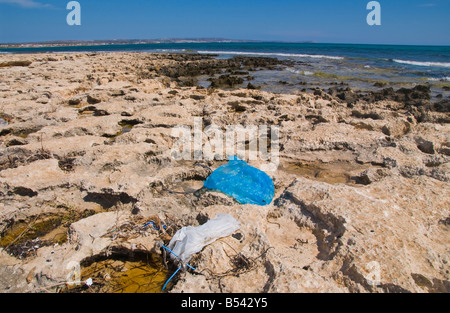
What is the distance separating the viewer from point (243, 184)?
3.38 meters

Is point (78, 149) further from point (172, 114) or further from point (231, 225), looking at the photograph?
point (231, 225)

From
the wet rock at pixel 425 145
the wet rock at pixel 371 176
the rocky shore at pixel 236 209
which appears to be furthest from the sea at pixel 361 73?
the wet rock at pixel 371 176

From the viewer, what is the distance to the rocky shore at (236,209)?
2.06 metres

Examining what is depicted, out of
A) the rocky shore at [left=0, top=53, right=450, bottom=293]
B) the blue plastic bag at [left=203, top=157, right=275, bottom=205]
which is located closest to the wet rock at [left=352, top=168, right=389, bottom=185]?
the rocky shore at [left=0, top=53, right=450, bottom=293]

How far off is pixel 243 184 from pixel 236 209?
64 centimetres

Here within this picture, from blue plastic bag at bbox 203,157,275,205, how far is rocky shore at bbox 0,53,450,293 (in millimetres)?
163

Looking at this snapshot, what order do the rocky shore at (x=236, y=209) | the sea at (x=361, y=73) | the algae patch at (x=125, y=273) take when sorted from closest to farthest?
the rocky shore at (x=236, y=209) < the algae patch at (x=125, y=273) < the sea at (x=361, y=73)

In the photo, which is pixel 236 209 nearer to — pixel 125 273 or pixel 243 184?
pixel 243 184

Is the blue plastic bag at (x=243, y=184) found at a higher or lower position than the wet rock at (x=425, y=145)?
lower

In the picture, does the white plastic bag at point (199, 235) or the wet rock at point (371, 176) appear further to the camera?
the wet rock at point (371, 176)

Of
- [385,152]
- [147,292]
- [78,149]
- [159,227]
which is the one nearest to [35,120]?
[78,149]

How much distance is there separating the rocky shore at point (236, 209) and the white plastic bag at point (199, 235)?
93 mm

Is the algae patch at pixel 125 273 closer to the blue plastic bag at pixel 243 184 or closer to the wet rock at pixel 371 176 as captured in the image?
the blue plastic bag at pixel 243 184
